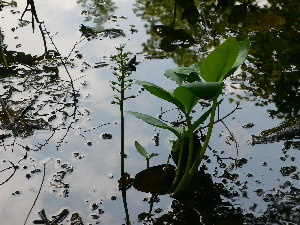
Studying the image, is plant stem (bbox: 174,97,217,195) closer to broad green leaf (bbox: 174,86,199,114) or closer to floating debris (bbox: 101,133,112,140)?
broad green leaf (bbox: 174,86,199,114)

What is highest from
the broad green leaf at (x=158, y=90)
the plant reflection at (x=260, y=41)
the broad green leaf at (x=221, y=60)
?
the plant reflection at (x=260, y=41)

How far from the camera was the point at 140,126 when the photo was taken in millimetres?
1836

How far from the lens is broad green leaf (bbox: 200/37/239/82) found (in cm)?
121

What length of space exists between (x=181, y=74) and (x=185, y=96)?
0.32 feet

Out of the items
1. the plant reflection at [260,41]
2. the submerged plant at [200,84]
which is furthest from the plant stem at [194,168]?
the plant reflection at [260,41]

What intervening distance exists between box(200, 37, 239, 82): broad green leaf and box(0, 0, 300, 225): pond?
30 cm

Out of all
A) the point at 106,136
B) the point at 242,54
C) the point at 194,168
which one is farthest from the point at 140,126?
the point at 242,54

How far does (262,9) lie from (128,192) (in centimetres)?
209

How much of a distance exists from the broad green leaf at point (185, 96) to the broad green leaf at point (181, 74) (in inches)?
1.9

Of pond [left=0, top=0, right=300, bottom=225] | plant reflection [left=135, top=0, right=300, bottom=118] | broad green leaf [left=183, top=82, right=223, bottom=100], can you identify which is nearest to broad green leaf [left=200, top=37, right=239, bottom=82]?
broad green leaf [left=183, top=82, right=223, bottom=100]

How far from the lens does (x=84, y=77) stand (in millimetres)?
2322

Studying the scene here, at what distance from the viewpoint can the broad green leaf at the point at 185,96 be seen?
1251 millimetres

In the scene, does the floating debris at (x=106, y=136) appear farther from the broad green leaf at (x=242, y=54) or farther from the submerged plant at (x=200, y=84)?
the broad green leaf at (x=242, y=54)

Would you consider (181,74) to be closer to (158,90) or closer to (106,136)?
(158,90)
